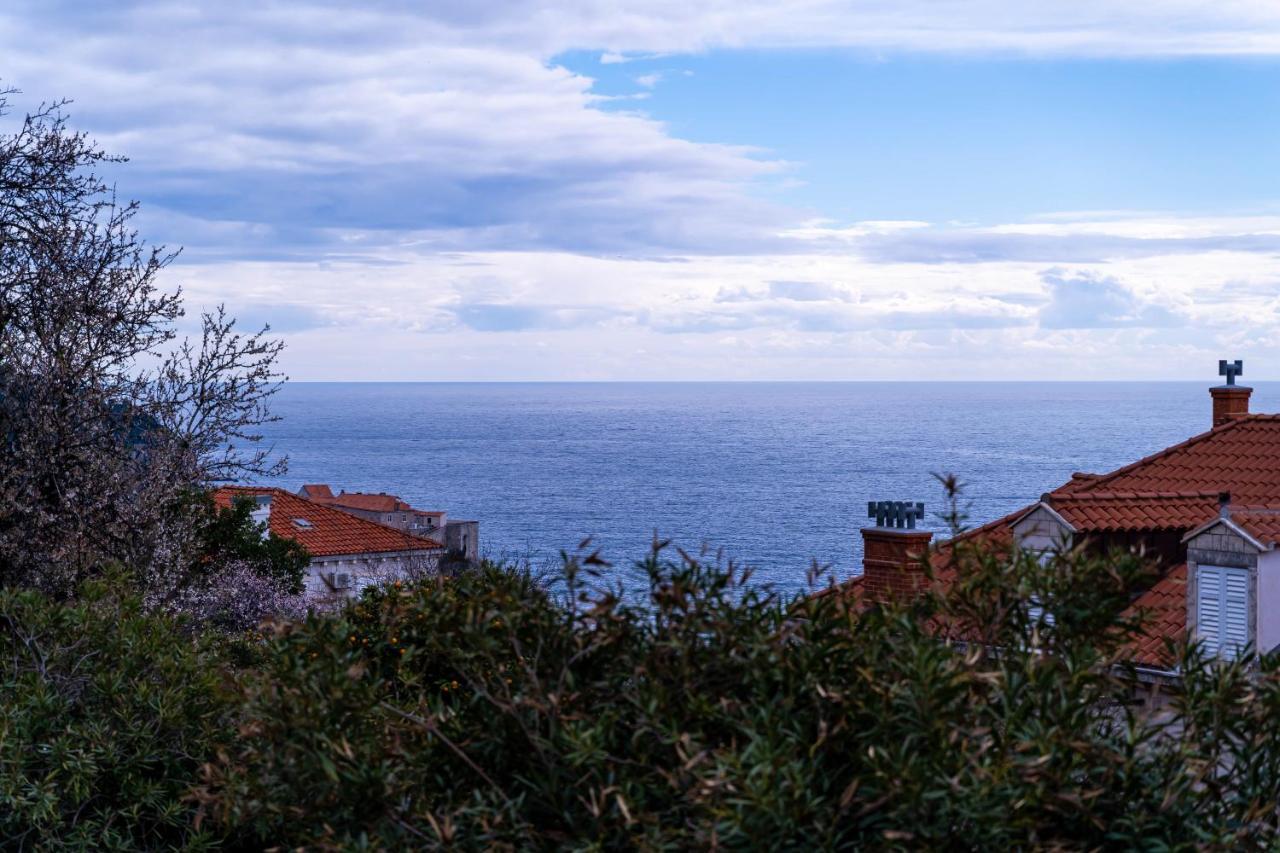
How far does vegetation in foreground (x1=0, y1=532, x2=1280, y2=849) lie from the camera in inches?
210

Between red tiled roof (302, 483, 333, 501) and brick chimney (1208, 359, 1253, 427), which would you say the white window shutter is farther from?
red tiled roof (302, 483, 333, 501)

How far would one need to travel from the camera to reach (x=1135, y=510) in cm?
1859

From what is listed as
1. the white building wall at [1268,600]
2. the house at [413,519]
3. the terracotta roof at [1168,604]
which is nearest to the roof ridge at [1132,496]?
the terracotta roof at [1168,604]

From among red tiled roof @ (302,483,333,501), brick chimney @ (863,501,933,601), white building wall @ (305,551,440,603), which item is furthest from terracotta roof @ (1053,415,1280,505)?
red tiled roof @ (302,483,333,501)

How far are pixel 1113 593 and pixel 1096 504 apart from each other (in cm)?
1273

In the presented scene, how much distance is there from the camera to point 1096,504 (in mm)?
18391

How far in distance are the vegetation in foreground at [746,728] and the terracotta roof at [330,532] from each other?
52339 mm

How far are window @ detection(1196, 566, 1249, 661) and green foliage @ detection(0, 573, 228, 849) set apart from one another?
11.8 m

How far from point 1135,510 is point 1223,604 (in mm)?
2179

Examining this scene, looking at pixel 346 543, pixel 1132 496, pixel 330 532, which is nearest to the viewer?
pixel 1132 496

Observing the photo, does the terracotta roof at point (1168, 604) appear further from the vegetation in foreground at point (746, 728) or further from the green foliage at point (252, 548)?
the green foliage at point (252, 548)

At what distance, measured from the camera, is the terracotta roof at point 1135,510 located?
17.9 metres

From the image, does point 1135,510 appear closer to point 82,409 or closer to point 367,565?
point 82,409

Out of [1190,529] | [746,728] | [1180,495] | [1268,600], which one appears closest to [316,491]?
[1180,495]
